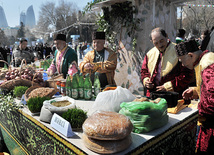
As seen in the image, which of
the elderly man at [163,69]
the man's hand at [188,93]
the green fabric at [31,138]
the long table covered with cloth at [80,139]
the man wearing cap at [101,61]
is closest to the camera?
the long table covered with cloth at [80,139]

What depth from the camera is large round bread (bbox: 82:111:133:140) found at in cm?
119

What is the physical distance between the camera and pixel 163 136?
1.52 m

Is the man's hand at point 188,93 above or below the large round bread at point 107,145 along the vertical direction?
above

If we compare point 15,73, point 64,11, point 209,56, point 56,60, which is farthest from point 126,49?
point 64,11

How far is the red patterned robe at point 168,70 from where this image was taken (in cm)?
274

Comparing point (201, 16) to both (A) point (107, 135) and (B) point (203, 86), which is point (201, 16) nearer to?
(B) point (203, 86)

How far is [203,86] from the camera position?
1.74 metres

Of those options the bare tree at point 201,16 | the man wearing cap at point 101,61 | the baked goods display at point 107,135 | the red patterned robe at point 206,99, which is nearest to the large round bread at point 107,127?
the baked goods display at point 107,135

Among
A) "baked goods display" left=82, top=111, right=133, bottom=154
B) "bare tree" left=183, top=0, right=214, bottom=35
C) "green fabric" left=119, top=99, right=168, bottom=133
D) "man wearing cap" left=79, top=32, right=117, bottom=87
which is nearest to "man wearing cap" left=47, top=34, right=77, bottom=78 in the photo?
"man wearing cap" left=79, top=32, right=117, bottom=87

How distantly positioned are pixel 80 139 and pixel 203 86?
125cm

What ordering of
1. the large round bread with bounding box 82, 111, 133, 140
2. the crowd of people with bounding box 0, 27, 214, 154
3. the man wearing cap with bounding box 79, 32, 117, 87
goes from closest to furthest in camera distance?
the large round bread with bounding box 82, 111, 133, 140 → the crowd of people with bounding box 0, 27, 214, 154 → the man wearing cap with bounding box 79, 32, 117, 87

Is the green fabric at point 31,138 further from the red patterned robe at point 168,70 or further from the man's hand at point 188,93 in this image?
the red patterned robe at point 168,70

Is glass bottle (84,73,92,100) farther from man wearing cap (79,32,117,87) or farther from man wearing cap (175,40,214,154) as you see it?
man wearing cap (175,40,214,154)

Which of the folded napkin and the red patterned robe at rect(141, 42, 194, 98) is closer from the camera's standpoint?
the folded napkin
